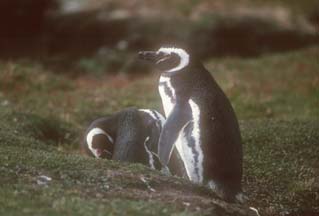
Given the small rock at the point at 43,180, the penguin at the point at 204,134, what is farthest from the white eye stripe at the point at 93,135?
the small rock at the point at 43,180

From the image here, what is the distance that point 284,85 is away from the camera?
14.5 meters

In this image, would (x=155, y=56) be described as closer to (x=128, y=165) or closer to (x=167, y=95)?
(x=167, y=95)

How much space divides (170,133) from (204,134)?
36 cm

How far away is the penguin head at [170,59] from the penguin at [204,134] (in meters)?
0.22

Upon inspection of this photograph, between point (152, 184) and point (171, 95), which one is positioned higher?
point (171, 95)

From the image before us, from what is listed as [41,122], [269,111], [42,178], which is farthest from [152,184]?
[269,111]

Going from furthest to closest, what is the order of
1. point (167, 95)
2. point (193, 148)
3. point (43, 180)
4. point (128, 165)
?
point (167, 95), point (193, 148), point (128, 165), point (43, 180)

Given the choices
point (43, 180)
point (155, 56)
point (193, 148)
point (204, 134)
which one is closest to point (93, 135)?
point (155, 56)

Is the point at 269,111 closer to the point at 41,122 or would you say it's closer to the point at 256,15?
the point at 41,122

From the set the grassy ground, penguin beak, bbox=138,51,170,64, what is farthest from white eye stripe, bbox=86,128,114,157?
penguin beak, bbox=138,51,170,64

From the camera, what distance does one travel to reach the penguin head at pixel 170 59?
8.16 metres

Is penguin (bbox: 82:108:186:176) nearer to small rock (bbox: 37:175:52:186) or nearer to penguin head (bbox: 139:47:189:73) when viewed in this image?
penguin head (bbox: 139:47:189:73)

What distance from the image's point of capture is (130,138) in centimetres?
835

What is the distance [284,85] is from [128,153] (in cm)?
684
